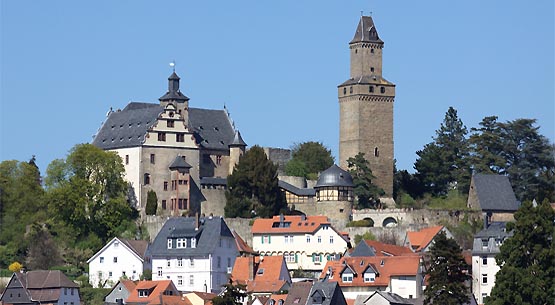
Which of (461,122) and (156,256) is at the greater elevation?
(461,122)

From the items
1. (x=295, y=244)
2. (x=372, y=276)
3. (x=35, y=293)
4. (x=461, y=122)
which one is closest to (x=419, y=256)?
(x=372, y=276)

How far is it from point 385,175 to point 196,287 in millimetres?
17809

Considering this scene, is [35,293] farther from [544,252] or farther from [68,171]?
[544,252]

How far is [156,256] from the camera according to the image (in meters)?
100

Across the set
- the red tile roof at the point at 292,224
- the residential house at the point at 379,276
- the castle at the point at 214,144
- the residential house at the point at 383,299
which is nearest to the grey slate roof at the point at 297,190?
the castle at the point at 214,144

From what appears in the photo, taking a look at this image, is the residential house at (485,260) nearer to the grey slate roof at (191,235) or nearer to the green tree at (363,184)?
the grey slate roof at (191,235)

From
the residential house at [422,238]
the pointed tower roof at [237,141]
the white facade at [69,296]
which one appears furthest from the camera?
the pointed tower roof at [237,141]

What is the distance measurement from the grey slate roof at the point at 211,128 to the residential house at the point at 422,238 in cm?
1511

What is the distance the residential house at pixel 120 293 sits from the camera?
94562 millimetres

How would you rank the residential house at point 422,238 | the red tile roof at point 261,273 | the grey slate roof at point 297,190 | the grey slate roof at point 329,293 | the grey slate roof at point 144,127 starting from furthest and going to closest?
1. the grey slate roof at point 144,127
2. the grey slate roof at point 297,190
3. the residential house at point 422,238
4. the red tile roof at point 261,273
5. the grey slate roof at point 329,293

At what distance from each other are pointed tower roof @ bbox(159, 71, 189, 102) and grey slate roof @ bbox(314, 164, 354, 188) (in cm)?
1016

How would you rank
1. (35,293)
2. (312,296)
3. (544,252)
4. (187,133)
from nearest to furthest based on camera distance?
(544,252), (312,296), (35,293), (187,133)

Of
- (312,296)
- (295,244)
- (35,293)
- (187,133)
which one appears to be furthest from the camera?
(187,133)

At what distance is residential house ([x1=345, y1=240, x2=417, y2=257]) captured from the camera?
314 ft
